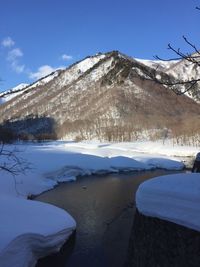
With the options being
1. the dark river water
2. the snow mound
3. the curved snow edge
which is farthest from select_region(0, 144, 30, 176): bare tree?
the dark river water

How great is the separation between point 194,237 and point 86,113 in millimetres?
139389

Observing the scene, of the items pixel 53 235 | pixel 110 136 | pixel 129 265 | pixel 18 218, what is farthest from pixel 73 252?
pixel 110 136

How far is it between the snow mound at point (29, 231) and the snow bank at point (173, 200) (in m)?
4.22

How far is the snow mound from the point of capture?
11734 mm

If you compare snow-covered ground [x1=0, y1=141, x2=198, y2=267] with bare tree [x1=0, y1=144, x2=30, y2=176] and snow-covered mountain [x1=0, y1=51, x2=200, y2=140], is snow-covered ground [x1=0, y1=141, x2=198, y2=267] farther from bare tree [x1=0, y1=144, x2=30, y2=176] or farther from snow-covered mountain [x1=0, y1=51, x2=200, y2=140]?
snow-covered mountain [x1=0, y1=51, x2=200, y2=140]

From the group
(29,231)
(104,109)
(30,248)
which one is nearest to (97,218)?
(30,248)

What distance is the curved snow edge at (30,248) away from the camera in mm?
11445

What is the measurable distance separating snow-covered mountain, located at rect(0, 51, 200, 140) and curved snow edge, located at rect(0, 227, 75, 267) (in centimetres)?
8572

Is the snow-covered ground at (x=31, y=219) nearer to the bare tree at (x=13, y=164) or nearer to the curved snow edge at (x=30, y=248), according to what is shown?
the curved snow edge at (x=30, y=248)

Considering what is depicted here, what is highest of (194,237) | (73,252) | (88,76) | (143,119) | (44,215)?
(88,76)

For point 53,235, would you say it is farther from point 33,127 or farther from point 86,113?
point 33,127

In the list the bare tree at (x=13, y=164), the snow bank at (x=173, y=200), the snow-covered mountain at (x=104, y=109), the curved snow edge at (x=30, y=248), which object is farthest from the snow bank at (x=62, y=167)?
the snow-covered mountain at (x=104, y=109)

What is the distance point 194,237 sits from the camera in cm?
793

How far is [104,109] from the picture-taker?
138 meters
